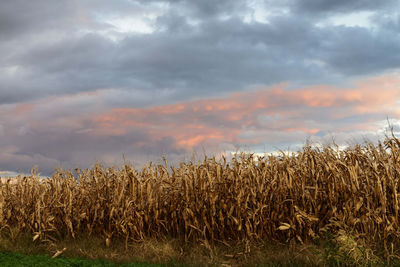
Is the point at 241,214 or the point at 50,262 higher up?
the point at 241,214

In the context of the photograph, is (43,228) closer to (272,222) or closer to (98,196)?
(98,196)

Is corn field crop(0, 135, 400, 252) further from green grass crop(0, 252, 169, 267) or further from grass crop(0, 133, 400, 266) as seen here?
green grass crop(0, 252, 169, 267)

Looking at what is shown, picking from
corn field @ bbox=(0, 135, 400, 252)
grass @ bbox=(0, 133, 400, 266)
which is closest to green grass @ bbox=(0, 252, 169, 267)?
grass @ bbox=(0, 133, 400, 266)

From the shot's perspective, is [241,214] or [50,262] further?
[241,214]

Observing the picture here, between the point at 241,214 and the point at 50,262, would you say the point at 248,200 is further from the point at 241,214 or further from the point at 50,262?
the point at 50,262

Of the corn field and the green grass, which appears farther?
the corn field

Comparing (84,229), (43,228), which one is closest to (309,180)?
(84,229)

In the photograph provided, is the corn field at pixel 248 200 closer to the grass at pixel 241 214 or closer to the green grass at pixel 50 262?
the grass at pixel 241 214

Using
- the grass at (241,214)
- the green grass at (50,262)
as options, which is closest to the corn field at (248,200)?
the grass at (241,214)

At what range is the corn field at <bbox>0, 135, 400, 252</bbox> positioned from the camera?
893 cm

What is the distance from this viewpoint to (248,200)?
30.6ft

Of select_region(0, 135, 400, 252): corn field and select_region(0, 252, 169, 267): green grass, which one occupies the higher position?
select_region(0, 135, 400, 252): corn field

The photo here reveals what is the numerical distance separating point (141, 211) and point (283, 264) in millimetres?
3940

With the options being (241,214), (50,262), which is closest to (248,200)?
(241,214)
